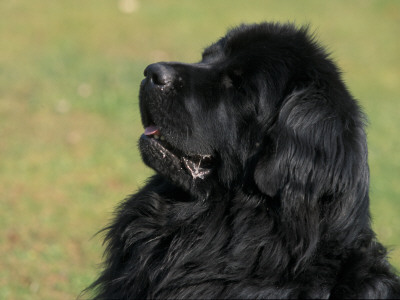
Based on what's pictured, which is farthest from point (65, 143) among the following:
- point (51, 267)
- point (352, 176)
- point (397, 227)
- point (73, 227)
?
point (352, 176)

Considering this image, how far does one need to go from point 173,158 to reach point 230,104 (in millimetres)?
442

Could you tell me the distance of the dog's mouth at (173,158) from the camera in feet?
10.8

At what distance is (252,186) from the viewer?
3154 mm

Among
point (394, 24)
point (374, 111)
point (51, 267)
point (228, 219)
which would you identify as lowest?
point (51, 267)

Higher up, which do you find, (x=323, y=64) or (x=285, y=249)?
(x=323, y=64)

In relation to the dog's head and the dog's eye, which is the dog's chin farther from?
the dog's eye

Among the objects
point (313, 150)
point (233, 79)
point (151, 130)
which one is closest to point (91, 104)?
point (151, 130)

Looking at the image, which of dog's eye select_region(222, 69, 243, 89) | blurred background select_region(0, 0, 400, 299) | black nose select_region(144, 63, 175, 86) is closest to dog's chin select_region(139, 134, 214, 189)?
black nose select_region(144, 63, 175, 86)

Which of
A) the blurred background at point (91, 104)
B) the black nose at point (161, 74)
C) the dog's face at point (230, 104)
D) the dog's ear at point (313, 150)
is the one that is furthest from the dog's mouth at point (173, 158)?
the blurred background at point (91, 104)

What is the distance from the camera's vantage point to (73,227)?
256 inches

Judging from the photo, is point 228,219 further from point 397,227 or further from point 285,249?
point 397,227

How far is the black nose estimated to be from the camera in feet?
10.9

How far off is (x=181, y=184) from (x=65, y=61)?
9.58 metres

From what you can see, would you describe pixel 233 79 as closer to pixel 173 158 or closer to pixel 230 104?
pixel 230 104
